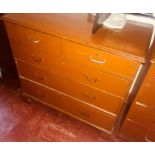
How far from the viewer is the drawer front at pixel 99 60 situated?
3.02ft

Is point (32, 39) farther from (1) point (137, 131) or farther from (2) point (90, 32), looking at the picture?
(1) point (137, 131)

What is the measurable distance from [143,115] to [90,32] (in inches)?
25.4

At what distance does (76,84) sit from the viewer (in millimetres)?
1217

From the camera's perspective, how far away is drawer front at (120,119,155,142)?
3.92ft

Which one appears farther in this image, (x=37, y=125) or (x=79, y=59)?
(x=37, y=125)

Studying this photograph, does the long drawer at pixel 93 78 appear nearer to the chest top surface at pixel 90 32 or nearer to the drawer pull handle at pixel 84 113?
the chest top surface at pixel 90 32

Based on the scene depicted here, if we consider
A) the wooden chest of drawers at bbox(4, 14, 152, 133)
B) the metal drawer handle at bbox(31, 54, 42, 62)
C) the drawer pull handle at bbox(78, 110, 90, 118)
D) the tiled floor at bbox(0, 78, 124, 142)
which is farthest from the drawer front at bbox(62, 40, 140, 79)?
the tiled floor at bbox(0, 78, 124, 142)

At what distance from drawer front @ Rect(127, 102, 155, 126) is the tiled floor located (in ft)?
1.22

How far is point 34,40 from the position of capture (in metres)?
1.11

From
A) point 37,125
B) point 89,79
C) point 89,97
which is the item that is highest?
point 89,79

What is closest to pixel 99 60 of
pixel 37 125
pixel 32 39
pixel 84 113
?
pixel 32 39

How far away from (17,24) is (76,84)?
56 cm

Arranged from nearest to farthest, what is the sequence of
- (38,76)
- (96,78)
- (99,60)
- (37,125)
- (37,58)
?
(99,60)
(96,78)
(37,58)
(38,76)
(37,125)
